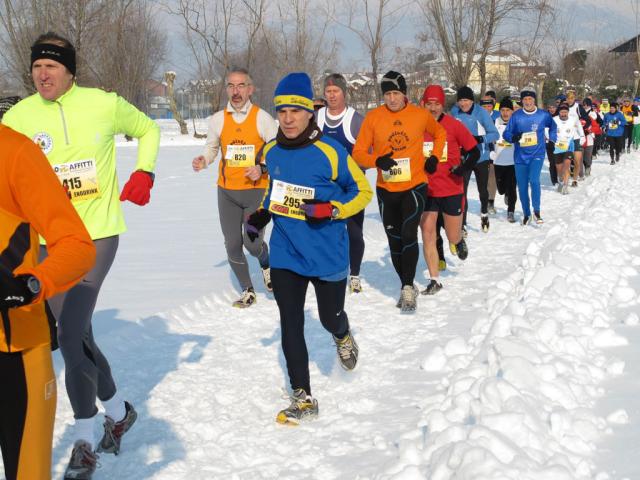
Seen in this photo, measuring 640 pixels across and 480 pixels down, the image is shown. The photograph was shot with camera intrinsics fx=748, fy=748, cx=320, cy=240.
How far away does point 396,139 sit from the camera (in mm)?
6523

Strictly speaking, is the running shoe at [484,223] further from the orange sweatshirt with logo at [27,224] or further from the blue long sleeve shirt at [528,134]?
the orange sweatshirt with logo at [27,224]

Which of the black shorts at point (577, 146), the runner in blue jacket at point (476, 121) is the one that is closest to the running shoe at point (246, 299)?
the runner in blue jacket at point (476, 121)

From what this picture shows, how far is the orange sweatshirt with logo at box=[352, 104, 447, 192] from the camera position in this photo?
21.3 feet

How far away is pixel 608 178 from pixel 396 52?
15460 millimetres

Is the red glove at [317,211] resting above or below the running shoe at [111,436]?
above

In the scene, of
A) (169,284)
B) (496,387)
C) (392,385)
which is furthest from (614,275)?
(169,284)

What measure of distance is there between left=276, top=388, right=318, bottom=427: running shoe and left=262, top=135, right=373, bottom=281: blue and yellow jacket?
0.69m

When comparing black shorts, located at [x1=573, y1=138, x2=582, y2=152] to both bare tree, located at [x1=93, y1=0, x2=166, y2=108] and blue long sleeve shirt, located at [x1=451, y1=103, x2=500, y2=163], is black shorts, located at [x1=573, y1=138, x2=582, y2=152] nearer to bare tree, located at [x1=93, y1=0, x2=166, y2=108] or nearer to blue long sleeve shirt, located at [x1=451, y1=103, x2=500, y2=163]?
blue long sleeve shirt, located at [x1=451, y1=103, x2=500, y2=163]

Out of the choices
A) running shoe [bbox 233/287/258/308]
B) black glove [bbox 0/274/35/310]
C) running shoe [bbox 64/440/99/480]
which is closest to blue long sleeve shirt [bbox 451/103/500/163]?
running shoe [bbox 233/287/258/308]

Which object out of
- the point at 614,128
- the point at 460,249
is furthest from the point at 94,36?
the point at 460,249

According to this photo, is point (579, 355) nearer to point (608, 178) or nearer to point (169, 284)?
point (169, 284)

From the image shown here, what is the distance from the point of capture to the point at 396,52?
3069cm

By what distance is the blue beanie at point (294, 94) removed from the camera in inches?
164

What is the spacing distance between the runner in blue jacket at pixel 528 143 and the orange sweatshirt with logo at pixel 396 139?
206 inches
